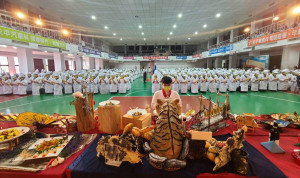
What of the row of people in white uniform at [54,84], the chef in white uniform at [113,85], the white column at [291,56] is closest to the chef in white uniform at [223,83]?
the row of people in white uniform at [54,84]

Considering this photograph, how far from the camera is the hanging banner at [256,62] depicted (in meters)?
13.6

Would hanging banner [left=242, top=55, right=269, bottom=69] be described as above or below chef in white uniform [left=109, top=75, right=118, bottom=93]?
above

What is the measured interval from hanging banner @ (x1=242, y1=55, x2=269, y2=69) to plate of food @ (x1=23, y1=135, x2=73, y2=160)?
691 inches

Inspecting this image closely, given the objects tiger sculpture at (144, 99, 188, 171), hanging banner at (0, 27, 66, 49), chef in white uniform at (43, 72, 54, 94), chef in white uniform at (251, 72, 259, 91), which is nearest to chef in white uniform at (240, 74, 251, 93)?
chef in white uniform at (251, 72, 259, 91)

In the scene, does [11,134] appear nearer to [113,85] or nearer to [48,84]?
[113,85]

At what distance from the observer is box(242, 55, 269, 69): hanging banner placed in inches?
536

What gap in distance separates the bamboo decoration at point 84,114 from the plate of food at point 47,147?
0.94 feet

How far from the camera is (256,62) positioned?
48.2 ft

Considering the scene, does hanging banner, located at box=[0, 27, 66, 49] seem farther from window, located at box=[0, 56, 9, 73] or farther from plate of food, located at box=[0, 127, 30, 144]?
window, located at box=[0, 56, 9, 73]

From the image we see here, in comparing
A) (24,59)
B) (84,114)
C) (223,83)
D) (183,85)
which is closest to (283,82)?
(223,83)

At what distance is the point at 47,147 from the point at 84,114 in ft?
1.92

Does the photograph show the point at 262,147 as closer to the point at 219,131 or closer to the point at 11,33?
the point at 219,131

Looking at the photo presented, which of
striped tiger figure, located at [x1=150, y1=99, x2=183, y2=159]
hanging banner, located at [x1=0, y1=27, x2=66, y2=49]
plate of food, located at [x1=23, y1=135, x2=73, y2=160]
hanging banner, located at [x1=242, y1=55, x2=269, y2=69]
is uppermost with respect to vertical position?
hanging banner, located at [x1=0, y1=27, x2=66, y2=49]

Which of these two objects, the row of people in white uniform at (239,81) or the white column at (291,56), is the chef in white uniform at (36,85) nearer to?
the row of people in white uniform at (239,81)
